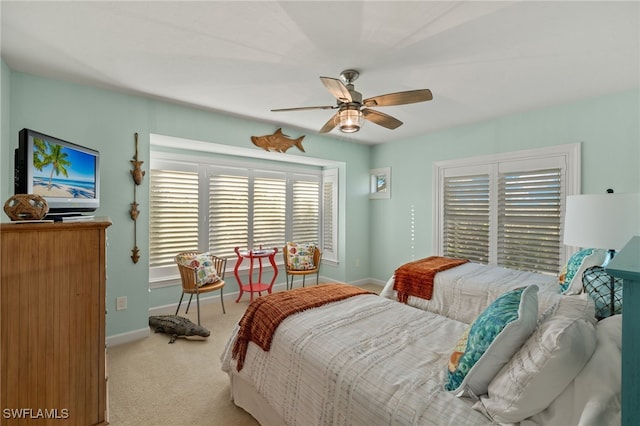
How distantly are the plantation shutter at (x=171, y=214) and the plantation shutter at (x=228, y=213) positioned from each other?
0.24 m

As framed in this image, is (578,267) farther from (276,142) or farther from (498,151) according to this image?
(276,142)

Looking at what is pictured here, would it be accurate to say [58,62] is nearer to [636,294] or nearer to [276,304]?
[276,304]

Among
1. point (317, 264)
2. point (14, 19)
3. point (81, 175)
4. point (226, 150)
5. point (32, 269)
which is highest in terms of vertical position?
point (14, 19)

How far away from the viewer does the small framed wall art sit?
199 inches

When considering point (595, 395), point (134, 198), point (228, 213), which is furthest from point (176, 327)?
point (595, 395)

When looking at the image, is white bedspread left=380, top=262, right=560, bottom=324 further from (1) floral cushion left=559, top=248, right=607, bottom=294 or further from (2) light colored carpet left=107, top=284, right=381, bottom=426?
(2) light colored carpet left=107, top=284, right=381, bottom=426

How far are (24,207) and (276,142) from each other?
294 centimetres

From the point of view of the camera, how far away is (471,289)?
285 cm

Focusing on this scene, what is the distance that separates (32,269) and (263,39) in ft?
5.98

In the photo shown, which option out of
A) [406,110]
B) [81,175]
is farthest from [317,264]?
[81,175]

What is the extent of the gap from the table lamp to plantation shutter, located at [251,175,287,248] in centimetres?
381

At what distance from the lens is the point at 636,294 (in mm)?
688

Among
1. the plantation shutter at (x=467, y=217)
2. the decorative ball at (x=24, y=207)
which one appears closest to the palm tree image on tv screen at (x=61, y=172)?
the decorative ball at (x=24, y=207)

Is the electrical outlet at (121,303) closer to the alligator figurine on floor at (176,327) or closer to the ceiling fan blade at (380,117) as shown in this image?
the alligator figurine on floor at (176,327)
